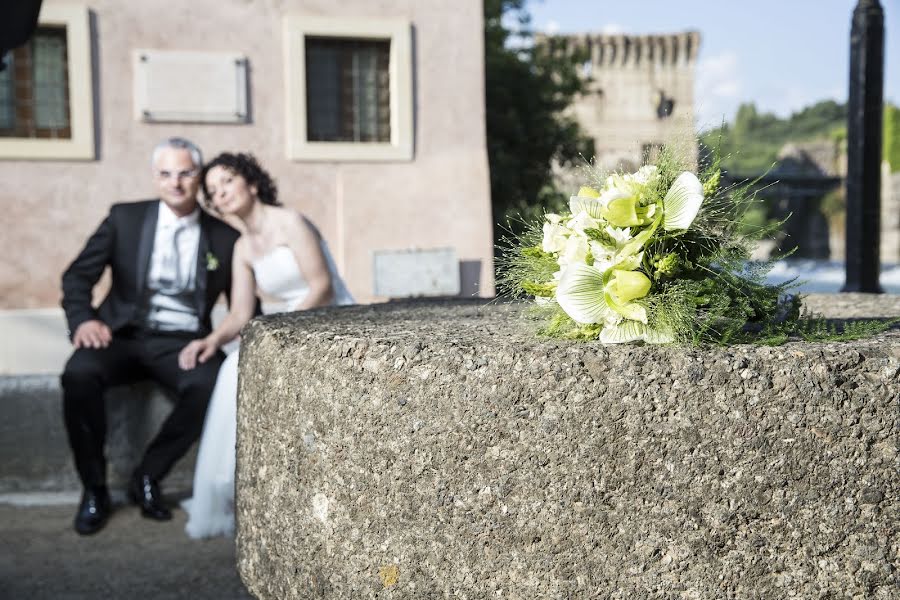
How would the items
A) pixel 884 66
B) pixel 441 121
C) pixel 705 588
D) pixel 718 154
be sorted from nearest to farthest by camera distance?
pixel 705 588 → pixel 718 154 → pixel 884 66 → pixel 441 121

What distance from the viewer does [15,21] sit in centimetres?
323

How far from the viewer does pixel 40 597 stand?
119 inches

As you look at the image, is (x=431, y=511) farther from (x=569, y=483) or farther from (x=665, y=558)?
(x=665, y=558)

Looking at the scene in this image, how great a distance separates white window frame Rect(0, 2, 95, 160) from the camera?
622 centimetres

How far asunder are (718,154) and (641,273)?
1.28ft

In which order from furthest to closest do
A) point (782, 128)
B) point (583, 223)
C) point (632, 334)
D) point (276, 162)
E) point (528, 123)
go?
point (782, 128)
point (528, 123)
point (276, 162)
point (583, 223)
point (632, 334)

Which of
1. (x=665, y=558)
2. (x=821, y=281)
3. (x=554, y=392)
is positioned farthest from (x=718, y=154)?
(x=821, y=281)

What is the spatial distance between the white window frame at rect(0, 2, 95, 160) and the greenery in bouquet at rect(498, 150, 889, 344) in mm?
5091

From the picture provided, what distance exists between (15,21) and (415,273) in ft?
12.9

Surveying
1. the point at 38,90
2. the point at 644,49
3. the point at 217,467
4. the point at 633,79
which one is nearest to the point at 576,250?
the point at 217,467

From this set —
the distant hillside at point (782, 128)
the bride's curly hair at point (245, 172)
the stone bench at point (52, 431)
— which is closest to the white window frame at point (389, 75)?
the bride's curly hair at point (245, 172)

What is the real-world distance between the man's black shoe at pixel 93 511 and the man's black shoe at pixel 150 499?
0.12m

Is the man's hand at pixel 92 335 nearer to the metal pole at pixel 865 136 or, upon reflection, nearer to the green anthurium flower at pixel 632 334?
the green anthurium flower at pixel 632 334

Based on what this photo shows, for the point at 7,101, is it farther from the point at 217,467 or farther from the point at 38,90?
the point at 217,467
